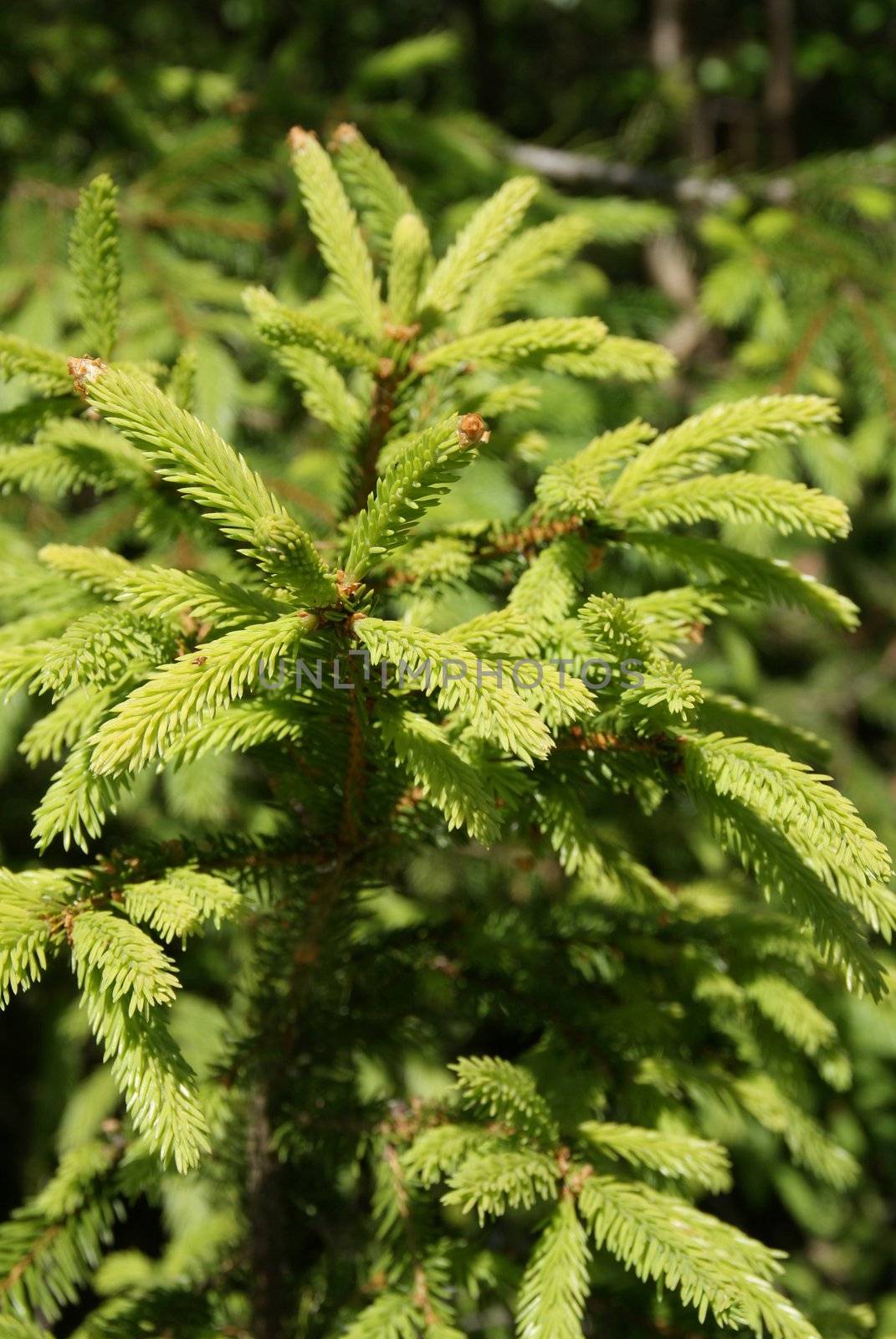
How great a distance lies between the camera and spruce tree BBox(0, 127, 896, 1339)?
797mm

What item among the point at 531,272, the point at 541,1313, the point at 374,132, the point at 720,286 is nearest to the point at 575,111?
the point at 374,132

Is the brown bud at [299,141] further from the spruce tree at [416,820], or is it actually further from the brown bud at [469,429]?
the brown bud at [469,429]

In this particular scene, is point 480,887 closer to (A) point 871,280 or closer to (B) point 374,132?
(A) point 871,280

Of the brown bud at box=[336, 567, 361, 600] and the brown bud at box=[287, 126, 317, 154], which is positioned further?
the brown bud at box=[287, 126, 317, 154]

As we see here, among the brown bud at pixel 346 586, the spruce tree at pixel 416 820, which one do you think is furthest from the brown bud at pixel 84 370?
the brown bud at pixel 346 586

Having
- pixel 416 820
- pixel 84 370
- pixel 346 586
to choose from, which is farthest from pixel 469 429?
pixel 416 820

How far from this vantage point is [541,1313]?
34.7 inches

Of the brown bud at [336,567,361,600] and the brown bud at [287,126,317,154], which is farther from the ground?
the brown bud at [287,126,317,154]

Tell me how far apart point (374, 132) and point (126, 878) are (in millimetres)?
2036

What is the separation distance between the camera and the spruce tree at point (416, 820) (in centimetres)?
80

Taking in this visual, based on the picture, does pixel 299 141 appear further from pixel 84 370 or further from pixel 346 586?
pixel 346 586

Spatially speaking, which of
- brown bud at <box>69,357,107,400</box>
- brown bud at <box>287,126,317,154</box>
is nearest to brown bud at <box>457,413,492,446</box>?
brown bud at <box>69,357,107,400</box>

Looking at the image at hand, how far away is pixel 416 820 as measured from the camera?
3.56 feet

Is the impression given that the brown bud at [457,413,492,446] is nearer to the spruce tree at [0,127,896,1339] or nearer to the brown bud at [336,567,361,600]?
the spruce tree at [0,127,896,1339]
